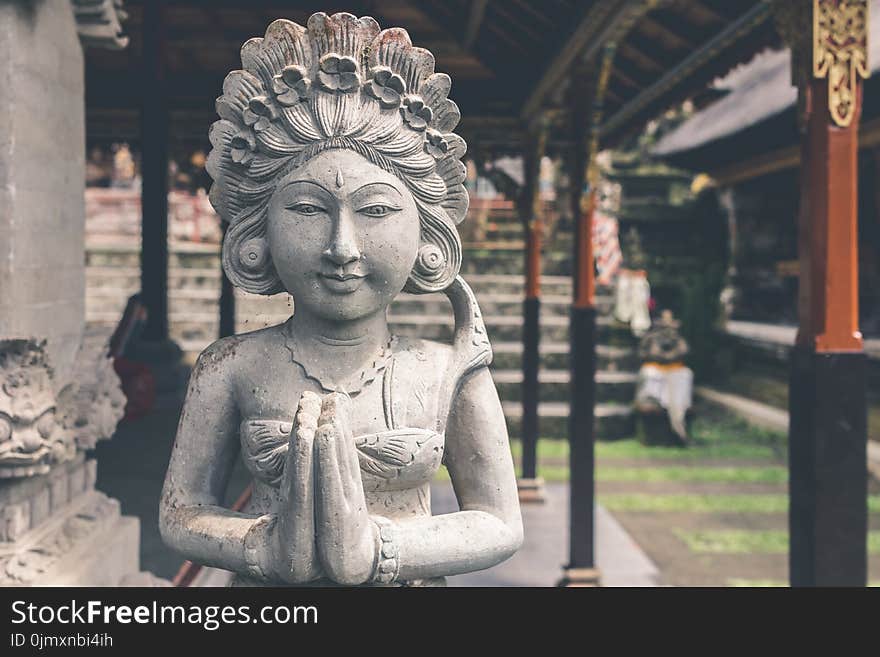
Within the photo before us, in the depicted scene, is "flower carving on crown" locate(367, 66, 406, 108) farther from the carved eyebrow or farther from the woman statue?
the carved eyebrow

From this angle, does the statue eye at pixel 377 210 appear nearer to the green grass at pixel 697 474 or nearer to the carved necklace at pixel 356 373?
the carved necklace at pixel 356 373

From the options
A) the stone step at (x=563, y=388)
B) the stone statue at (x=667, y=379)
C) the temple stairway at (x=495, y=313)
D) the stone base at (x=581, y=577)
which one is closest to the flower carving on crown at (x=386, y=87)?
the stone base at (x=581, y=577)

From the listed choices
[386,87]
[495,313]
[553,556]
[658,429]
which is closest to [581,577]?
[553,556]

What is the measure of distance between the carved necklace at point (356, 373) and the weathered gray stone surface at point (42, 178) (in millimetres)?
1263

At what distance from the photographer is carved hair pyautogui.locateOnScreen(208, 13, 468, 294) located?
1980mm

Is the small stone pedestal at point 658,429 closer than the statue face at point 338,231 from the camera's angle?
No

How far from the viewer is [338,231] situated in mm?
1929

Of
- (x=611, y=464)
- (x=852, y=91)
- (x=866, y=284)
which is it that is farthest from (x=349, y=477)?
(x=866, y=284)

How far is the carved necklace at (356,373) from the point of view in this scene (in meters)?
2.05

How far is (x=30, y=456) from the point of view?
284 centimetres

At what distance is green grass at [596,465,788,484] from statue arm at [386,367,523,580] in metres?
6.86

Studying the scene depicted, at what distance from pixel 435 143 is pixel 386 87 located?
18cm

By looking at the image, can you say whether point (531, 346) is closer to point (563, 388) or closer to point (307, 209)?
point (563, 388)
